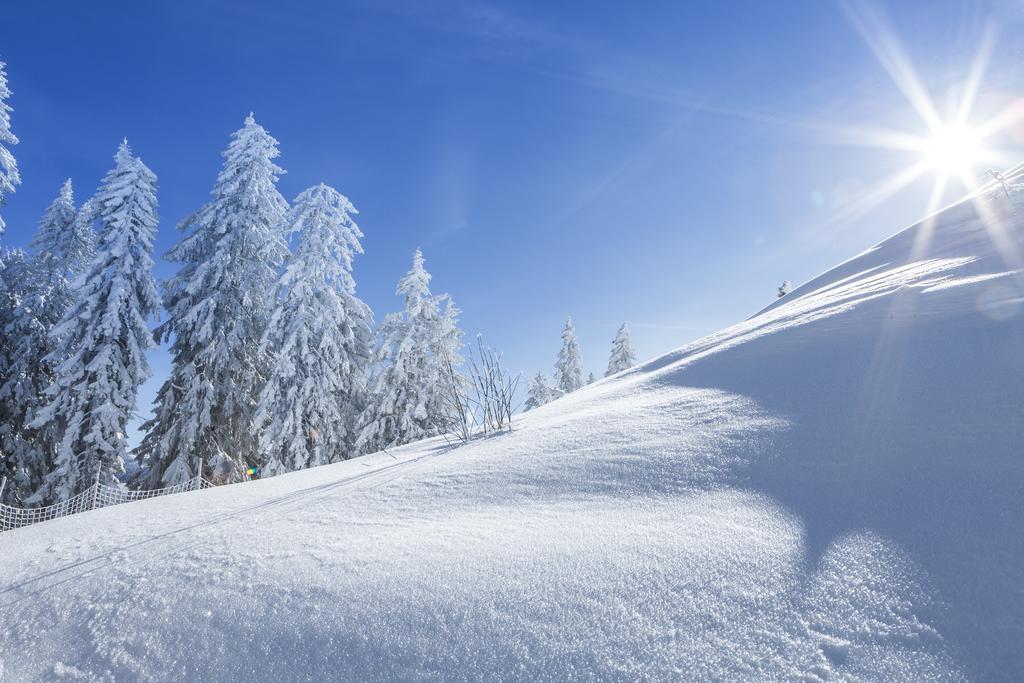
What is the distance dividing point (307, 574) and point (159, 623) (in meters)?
0.54

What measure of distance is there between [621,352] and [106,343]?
79.4 ft

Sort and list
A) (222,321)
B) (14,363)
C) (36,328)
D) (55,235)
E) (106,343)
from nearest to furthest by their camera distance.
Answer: (106,343)
(222,321)
(14,363)
(36,328)
(55,235)

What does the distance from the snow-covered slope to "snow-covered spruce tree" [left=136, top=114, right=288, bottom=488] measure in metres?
11.1

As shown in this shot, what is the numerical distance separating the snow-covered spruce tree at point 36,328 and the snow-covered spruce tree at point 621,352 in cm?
2484

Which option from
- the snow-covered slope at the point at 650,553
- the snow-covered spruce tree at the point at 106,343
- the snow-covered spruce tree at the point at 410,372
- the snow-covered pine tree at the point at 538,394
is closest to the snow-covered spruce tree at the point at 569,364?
the snow-covered pine tree at the point at 538,394

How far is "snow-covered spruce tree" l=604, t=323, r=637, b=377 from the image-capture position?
1146 inches

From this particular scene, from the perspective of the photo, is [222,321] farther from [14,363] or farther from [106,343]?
[14,363]

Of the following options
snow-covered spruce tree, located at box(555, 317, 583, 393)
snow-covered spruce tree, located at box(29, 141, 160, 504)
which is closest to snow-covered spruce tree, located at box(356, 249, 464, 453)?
snow-covered spruce tree, located at box(29, 141, 160, 504)

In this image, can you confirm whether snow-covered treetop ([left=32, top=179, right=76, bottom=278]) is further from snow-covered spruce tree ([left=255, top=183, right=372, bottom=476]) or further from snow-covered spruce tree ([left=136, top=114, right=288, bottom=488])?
snow-covered spruce tree ([left=255, top=183, right=372, bottom=476])

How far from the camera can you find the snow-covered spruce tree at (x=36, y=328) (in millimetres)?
14156

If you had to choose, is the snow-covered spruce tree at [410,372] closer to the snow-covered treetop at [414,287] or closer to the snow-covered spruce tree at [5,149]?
the snow-covered treetop at [414,287]

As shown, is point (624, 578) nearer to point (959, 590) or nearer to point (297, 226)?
point (959, 590)

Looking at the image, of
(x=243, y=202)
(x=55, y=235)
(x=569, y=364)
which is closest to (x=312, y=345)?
(x=243, y=202)

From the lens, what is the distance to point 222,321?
547 inches
